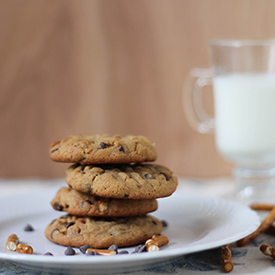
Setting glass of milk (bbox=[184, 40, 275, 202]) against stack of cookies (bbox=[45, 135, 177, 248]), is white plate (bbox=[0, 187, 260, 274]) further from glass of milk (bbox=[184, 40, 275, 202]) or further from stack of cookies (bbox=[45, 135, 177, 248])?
glass of milk (bbox=[184, 40, 275, 202])

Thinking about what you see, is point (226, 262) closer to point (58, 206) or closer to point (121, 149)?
point (121, 149)

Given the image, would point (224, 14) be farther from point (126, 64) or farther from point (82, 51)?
point (82, 51)

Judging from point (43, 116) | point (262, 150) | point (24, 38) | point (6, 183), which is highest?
point (24, 38)

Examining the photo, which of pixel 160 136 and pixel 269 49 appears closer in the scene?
pixel 269 49

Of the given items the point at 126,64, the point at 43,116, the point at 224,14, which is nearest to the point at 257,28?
the point at 224,14

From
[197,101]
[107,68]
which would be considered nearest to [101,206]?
[197,101]

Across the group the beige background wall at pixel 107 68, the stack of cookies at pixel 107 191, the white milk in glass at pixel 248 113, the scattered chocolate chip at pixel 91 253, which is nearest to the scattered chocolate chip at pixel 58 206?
the stack of cookies at pixel 107 191

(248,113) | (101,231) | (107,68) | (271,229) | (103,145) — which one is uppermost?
(107,68)
